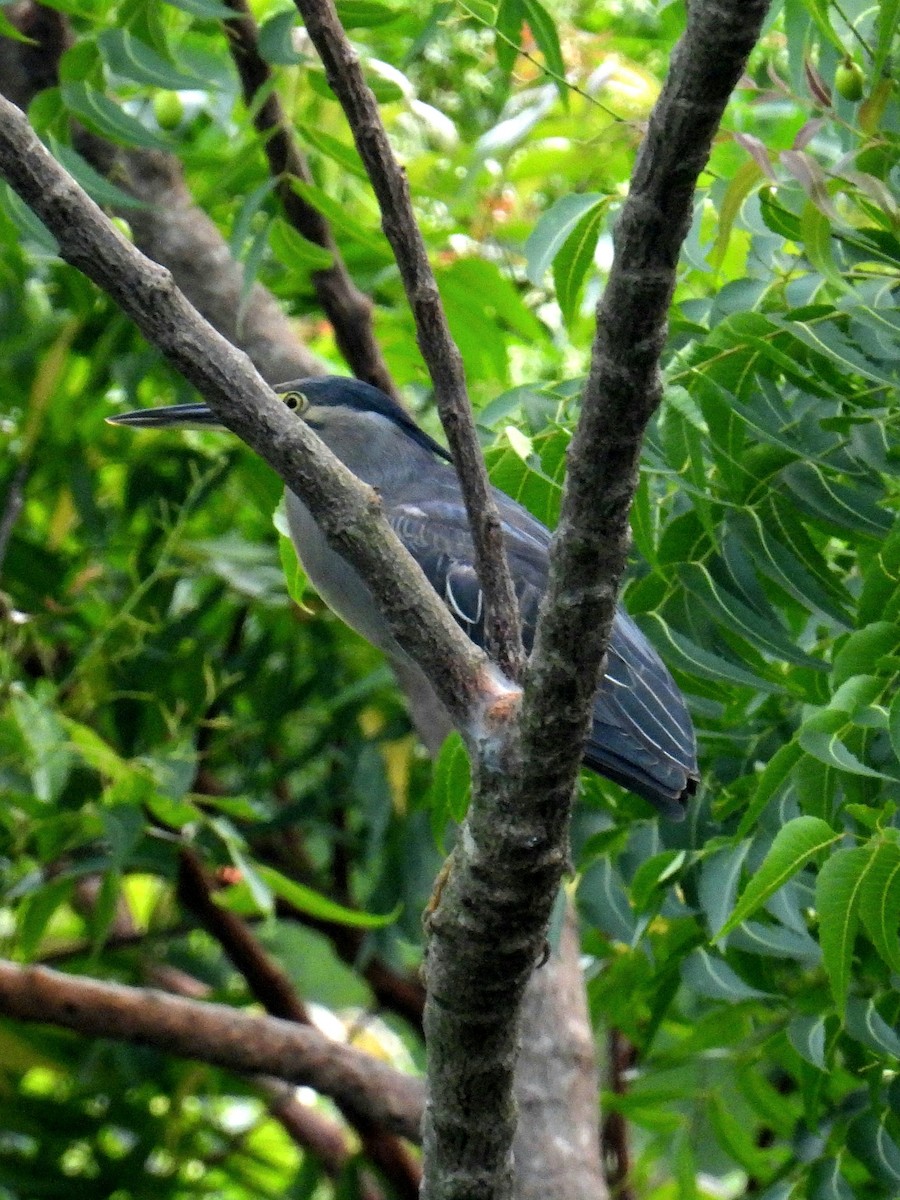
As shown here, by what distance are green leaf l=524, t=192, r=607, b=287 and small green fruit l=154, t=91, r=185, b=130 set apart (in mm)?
1203

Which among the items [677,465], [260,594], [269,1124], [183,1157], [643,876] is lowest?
[269,1124]

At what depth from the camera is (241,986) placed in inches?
162

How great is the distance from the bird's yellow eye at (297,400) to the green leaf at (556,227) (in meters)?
1.05

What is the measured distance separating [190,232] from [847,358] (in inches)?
71.3

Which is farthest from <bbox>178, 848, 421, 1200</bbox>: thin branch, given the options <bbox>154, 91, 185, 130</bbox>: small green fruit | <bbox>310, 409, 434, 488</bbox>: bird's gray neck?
<bbox>154, 91, 185, 130</bbox>: small green fruit

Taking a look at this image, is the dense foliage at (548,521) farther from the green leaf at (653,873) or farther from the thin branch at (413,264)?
the thin branch at (413,264)

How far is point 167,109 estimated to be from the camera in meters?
2.96

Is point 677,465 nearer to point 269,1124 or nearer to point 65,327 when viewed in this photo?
point 65,327

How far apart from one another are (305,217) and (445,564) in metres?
0.84

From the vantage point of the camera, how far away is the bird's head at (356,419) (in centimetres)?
304

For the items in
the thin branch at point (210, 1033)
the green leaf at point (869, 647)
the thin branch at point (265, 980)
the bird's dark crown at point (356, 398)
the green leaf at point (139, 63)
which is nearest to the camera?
the green leaf at point (869, 647)

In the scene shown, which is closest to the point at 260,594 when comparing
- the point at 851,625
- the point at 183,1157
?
the point at 183,1157

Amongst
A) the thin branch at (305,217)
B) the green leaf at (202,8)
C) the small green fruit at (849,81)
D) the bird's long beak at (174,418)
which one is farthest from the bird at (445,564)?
the small green fruit at (849,81)

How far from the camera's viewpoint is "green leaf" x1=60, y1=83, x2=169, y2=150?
7.92ft
